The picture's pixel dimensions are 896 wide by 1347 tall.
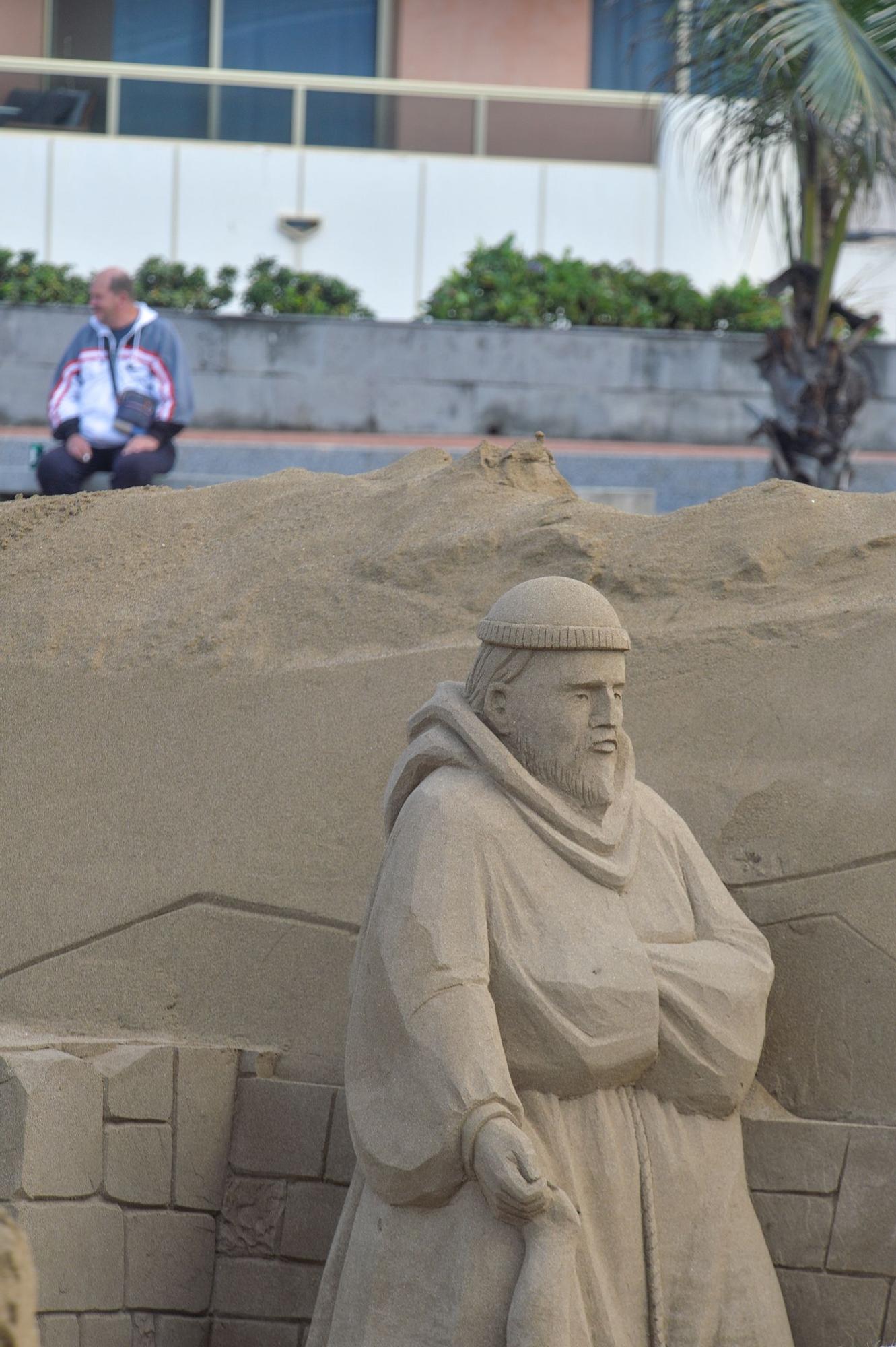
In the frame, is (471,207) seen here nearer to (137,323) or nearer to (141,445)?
(137,323)

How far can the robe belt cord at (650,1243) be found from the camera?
3871 millimetres

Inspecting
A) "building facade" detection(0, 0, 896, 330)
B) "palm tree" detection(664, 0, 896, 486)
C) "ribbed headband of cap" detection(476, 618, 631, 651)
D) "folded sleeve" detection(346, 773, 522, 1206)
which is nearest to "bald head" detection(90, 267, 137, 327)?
"palm tree" detection(664, 0, 896, 486)

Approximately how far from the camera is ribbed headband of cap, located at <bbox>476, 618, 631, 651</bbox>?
158 inches

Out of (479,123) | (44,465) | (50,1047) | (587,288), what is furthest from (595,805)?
(479,123)

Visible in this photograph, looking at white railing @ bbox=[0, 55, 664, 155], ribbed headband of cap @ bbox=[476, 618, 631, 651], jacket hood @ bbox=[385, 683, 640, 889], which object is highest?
white railing @ bbox=[0, 55, 664, 155]

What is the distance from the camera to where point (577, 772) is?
406 centimetres

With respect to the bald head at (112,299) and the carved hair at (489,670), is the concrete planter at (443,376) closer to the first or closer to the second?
the bald head at (112,299)

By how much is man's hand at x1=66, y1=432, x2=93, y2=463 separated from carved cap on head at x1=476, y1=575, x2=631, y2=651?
14.3 feet

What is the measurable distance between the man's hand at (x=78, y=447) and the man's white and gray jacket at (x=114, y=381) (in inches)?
2.7

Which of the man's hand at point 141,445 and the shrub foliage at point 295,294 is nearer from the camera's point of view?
the man's hand at point 141,445

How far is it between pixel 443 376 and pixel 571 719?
7643mm

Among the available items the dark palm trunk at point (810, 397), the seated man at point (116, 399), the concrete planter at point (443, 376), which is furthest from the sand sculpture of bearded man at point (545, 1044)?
the concrete planter at point (443, 376)

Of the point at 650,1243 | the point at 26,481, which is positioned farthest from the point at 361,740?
the point at 26,481

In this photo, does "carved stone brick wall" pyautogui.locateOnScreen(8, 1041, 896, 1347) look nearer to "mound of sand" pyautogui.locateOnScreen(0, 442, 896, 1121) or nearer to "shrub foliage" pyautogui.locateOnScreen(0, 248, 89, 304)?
"mound of sand" pyautogui.locateOnScreen(0, 442, 896, 1121)
